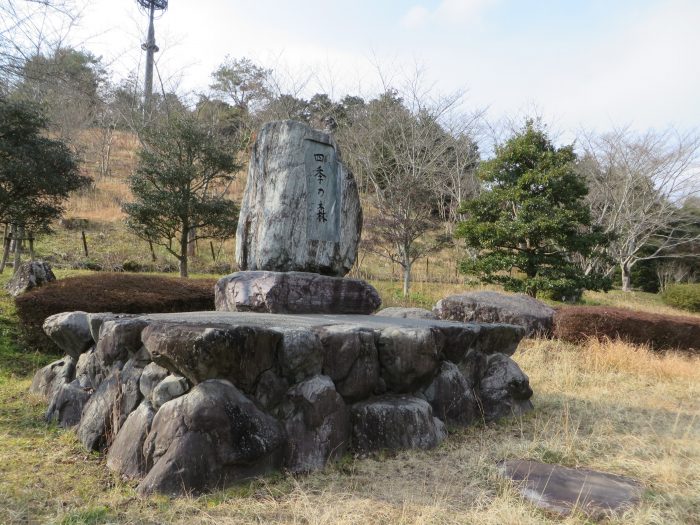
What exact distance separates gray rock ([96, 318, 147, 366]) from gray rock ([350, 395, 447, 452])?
1.69m

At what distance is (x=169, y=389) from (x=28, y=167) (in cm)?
857

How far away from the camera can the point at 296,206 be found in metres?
5.39

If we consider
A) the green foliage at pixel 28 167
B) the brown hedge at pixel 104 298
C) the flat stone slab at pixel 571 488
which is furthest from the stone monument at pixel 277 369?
the green foliage at pixel 28 167

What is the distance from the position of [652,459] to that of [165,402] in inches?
137

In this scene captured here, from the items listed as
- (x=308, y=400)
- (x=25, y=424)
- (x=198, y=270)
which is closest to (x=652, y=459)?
(x=308, y=400)

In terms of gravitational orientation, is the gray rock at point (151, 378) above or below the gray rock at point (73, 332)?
below

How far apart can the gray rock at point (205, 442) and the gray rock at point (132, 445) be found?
84mm

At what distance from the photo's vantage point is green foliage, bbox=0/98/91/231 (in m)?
9.41

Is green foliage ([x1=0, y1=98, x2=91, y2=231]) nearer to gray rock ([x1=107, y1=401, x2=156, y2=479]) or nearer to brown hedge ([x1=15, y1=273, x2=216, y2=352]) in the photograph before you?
brown hedge ([x1=15, y1=273, x2=216, y2=352])

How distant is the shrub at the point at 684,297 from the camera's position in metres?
19.2

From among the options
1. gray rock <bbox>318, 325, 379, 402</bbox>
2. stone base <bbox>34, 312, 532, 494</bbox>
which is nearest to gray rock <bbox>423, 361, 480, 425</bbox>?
stone base <bbox>34, 312, 532, 494</bbox>

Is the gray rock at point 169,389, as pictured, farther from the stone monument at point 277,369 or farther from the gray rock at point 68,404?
the gray rock at point 68,404

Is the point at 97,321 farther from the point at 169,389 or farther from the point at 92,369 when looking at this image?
the point at 169,389

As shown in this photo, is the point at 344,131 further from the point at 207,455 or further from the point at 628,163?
the point at 207,455
